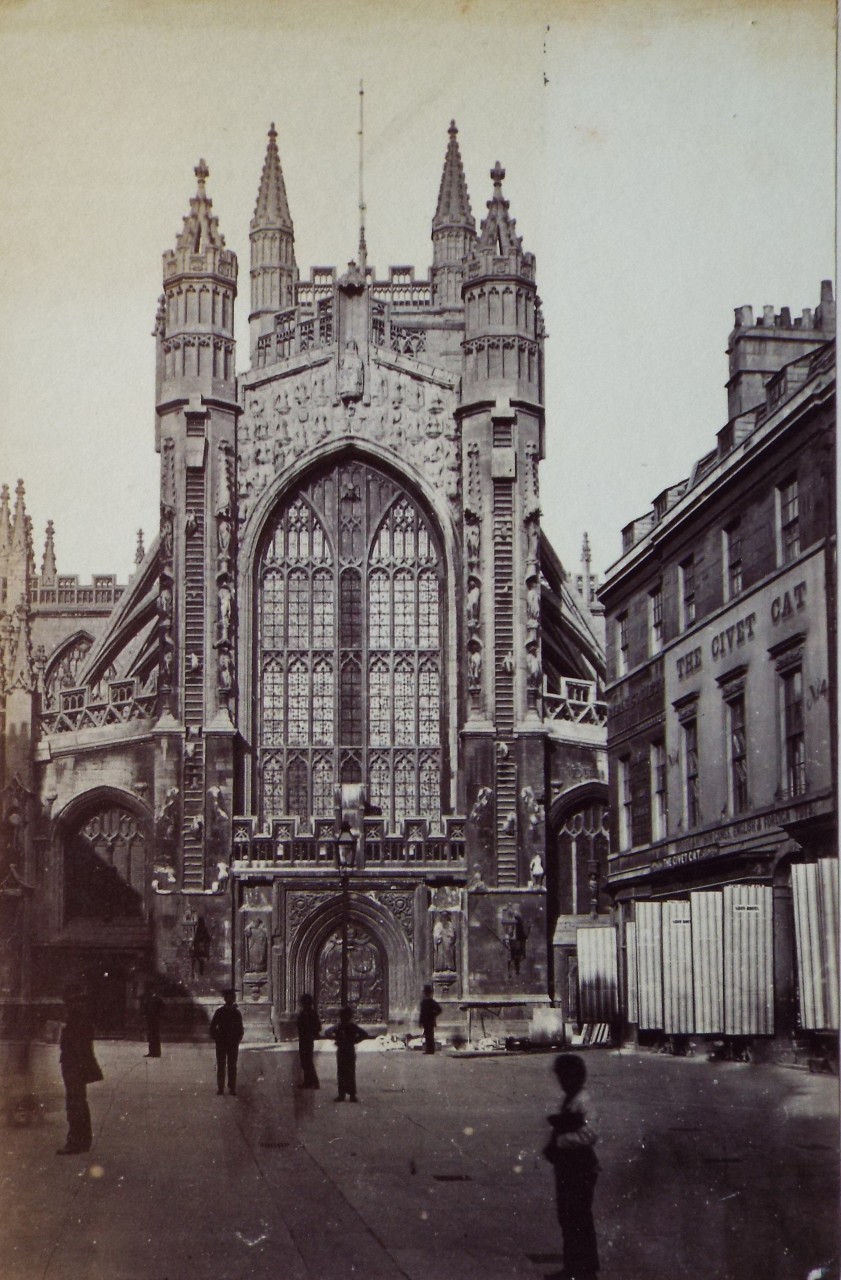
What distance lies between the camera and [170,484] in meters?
27.0

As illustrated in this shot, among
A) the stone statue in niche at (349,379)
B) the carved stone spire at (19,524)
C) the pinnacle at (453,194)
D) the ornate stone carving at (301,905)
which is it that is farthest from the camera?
the stone statue in niche at (349,379)

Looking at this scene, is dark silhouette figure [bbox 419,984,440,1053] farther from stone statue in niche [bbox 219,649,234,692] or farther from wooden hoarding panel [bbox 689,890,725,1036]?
stone statue in niche [bbox 219,649,234,692]

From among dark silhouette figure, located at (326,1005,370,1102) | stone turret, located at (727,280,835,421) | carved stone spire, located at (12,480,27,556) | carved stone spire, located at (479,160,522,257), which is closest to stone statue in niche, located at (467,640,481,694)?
carved stone spire, located at (12,480,27,556)

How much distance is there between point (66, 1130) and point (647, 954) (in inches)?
256

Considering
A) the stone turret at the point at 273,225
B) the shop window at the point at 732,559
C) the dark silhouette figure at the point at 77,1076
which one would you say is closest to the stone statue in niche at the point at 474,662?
the stone turret at the point at 273,225

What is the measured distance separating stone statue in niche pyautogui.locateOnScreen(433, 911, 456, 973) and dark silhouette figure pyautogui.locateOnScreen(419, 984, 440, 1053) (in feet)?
2.26

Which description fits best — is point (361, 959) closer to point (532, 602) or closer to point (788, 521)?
point (532, 602)

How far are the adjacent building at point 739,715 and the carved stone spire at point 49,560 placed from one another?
258 inches

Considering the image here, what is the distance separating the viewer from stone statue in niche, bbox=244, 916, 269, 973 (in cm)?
2541

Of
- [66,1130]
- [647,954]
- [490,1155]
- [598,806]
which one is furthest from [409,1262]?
[598,806]

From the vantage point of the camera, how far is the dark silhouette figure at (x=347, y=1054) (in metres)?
18.6

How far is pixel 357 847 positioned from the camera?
2506cm

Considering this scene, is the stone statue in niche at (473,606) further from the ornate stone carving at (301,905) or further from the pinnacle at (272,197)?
the pinnacle at (272,197)

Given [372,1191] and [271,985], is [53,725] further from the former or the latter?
[372,1191]
